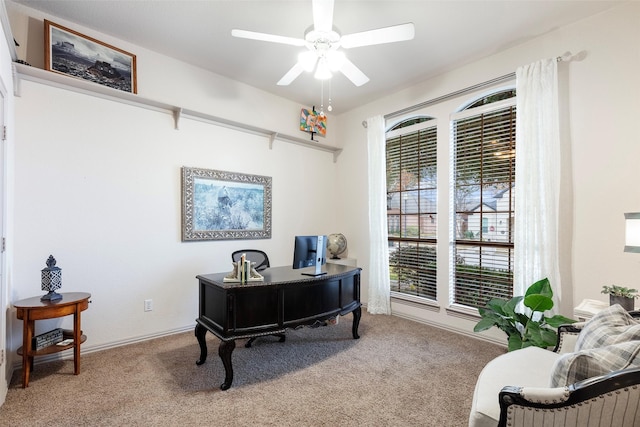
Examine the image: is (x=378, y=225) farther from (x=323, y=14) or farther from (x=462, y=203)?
(x=323, y=14)

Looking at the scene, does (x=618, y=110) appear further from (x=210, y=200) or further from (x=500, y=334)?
(x=210, y=200)

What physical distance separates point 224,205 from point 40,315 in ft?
6.43

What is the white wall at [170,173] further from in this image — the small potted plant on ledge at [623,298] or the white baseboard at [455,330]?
the small potted plant on ledge at [623,298]

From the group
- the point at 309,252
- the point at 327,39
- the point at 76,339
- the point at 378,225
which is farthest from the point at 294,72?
the point at 76,339

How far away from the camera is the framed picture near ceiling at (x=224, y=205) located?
349 cm

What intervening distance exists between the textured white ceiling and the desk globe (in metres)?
2.38

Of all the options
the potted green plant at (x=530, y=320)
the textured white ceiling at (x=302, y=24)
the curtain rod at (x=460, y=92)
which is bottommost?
the potted green plant at (x=530, y=320)

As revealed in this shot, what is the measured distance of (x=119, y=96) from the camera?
3.00m

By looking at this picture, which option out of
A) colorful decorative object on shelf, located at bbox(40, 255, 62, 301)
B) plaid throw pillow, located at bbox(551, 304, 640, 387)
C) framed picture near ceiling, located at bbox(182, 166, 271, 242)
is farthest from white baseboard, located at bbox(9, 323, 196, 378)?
plaid throw pillow, located at bbox(551, 304, 640, 387)

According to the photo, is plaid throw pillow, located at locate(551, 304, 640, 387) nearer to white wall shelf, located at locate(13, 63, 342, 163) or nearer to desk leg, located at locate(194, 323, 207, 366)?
desk leg, located at locate(194, 323, 207, 366)

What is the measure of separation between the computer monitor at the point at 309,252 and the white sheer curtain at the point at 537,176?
191 cm

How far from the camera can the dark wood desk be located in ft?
7.54

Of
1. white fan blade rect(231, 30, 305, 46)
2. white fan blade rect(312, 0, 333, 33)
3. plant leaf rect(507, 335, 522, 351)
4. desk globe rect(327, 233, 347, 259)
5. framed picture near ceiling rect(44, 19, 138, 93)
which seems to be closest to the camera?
white fan blade rect(312, 0, 333, 33)

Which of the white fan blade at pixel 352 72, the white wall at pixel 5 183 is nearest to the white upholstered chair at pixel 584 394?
the white fan blade at pixel 352 72
